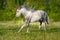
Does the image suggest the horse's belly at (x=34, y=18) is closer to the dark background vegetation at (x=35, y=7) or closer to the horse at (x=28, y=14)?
the horse at (x=28, y=14)

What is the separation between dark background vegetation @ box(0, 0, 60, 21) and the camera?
34.9 m

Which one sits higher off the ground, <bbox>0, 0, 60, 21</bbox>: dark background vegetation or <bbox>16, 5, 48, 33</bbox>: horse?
<bbox>16, 5, 48, 33</bbox>: horse

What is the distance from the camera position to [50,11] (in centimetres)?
3550

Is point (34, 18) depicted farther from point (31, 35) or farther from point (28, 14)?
point (31, 35)

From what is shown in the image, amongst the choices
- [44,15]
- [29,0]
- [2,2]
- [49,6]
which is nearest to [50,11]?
[49,6]

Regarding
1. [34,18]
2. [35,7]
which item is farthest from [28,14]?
[35,7]

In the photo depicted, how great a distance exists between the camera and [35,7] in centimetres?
3628

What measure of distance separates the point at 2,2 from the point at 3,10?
3.77 meters

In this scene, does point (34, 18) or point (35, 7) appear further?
point (35, 7)

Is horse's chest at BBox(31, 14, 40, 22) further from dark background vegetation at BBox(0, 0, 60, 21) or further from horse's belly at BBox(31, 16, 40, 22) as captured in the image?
dark background vegetation at BBox(0, 0, 60, 21)

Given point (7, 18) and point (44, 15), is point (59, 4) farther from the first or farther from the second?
point (44, 15)

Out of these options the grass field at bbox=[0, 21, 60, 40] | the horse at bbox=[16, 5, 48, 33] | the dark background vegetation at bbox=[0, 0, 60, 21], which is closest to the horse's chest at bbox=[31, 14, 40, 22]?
the horse at bbox=[16, 5, 48, 33]

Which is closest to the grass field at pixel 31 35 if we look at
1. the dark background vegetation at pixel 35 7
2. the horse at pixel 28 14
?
the horse at pixel 28 14

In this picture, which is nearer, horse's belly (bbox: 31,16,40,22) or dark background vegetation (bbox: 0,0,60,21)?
horse's belly (bbox: 31,16,40,22)
